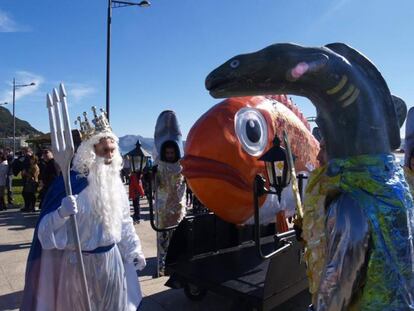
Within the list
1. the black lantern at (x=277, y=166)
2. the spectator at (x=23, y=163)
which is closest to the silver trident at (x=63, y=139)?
the black lantern at (x=277, y=166)

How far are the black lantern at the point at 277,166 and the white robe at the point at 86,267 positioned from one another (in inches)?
54.7

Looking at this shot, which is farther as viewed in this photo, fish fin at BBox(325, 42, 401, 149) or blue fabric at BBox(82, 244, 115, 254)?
blue fabric at BBox(82, 244, 115, 254)

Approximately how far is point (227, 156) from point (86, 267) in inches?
64.1

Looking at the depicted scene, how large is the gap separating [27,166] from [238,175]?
8469 millimetres

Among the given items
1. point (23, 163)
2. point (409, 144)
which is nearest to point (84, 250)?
point (409, 144)

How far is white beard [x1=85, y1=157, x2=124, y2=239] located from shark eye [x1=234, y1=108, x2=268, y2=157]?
130 cm

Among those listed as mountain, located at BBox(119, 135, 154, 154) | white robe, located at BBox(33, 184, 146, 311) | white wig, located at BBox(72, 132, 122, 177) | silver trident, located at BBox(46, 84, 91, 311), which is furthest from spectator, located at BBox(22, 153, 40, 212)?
silver trident, located at BBox(46, 84, 91, 311)

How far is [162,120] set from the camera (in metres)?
5.30

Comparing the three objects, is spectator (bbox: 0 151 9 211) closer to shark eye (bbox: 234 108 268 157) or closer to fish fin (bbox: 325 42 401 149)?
shark eye (bbox: 234 108 268 157)

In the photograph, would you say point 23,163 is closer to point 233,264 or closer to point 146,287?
point 146,287

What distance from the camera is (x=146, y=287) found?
4.71 m

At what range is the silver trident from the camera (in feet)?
7.98

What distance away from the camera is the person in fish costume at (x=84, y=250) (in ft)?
8.88

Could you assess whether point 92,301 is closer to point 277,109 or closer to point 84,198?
point 84,198
